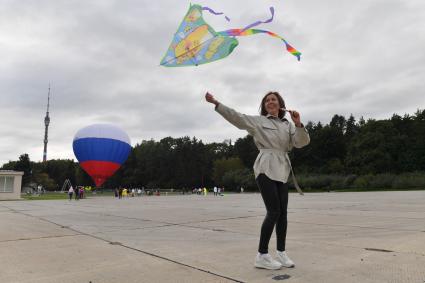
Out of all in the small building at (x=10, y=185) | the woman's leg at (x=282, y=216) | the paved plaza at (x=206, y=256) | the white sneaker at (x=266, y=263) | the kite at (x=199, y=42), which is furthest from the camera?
the small building at (x=10, y=185)

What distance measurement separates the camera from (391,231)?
741cm

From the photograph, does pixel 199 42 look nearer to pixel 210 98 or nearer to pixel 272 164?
pixel 210 98

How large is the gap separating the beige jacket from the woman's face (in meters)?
0.12

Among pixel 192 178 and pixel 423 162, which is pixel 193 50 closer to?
pixel 423 162

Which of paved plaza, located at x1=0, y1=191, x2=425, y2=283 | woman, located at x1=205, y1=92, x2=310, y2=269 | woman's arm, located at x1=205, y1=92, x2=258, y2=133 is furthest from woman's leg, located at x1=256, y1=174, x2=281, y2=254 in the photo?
woman's arm, located at x1=205, y1=92, x2=258, y2=133

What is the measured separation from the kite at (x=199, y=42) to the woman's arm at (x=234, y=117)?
205 centimetres

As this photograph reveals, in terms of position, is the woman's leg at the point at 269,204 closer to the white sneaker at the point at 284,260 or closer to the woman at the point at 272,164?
the woman at the point at 272,164

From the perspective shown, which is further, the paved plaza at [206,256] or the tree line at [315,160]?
the tree line at [315,160]

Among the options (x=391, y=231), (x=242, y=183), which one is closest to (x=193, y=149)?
(x=242, y=183)

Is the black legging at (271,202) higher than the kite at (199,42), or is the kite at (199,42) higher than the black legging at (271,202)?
the kite at (199,42)

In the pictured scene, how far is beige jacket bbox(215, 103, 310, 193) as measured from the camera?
444 cm

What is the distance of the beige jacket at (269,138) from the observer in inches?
175

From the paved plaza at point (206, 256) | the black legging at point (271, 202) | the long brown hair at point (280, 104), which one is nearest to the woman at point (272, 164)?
the black legging at point (271, 202)

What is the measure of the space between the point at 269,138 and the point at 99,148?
115 feet
